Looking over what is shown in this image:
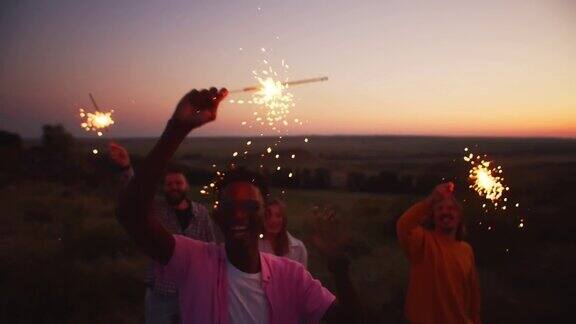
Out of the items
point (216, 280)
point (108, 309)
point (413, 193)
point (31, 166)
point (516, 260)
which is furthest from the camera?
point (31, 166)

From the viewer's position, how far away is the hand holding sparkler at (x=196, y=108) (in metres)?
2.40

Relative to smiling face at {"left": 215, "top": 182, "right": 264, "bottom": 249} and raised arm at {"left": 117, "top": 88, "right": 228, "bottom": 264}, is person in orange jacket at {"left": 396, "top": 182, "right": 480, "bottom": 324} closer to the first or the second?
smiling face at {"left": 215, "top": 182, "right": 264, "bottom": 249}

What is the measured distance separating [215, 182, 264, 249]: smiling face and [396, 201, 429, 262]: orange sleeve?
2123mm

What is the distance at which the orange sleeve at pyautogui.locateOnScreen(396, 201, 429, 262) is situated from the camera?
461 centimetres

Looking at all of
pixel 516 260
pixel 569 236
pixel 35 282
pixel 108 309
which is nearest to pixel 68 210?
pixel 35 282

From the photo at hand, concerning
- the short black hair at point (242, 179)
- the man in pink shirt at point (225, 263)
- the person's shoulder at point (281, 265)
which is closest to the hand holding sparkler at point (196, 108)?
the man in pink shirt at point (225, 263)

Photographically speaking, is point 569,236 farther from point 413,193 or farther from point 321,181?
point 321,181

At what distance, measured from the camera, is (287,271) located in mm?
2842

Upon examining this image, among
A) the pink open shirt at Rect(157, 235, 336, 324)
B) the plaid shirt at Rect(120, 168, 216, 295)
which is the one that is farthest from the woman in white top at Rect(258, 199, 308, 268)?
the pink open shirt at Rect(157, 235, 336, 324)

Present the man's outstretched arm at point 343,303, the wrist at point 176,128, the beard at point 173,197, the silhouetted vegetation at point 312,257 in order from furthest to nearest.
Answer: the silhouetted vegetation at point 312,257 → the beard at point 173,197 → the man's outstretched arm at point 343,303 → the wrist at point 176,128

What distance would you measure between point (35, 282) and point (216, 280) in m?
8.18

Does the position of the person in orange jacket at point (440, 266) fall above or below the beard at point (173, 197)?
below

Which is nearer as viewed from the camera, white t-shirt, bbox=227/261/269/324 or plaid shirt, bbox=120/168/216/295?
white t-shirt, bbox=227/261/269/324

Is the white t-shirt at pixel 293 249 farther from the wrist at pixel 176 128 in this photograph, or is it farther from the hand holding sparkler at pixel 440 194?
the wrist at pixel 176 128
